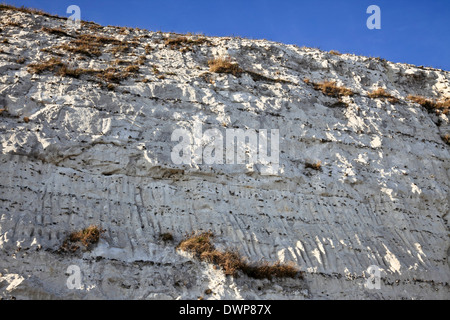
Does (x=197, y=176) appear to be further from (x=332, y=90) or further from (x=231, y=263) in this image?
(x=332, y=90)

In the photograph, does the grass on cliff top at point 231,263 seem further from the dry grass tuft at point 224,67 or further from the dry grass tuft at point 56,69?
the dry grass tuft at point 224,67

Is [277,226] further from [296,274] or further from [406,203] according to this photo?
[406,203]

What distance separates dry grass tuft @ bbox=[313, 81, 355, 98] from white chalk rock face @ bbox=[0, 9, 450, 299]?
339 mm

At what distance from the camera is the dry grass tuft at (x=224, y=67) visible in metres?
20.3

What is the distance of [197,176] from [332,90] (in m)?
10.00

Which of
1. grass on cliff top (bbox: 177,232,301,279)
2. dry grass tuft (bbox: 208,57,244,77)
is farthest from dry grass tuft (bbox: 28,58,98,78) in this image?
grass on cliff top (bbox: 177,232,301,279)

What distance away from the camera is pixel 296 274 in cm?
1349

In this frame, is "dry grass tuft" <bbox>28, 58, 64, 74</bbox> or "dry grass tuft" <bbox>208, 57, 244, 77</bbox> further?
"dry grass tuft" <bbox>208, 57, 244, 77</bbox>

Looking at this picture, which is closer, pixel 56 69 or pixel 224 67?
pixel 56 69

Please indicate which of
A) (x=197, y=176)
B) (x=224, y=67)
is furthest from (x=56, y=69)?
(x=197, y=176)

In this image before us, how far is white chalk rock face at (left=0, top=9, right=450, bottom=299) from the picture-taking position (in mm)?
12438

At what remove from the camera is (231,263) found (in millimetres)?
12914

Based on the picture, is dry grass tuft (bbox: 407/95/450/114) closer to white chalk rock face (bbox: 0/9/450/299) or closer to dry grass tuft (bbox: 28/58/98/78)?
white chalk rock face (bbox: 0/9/450/299)
